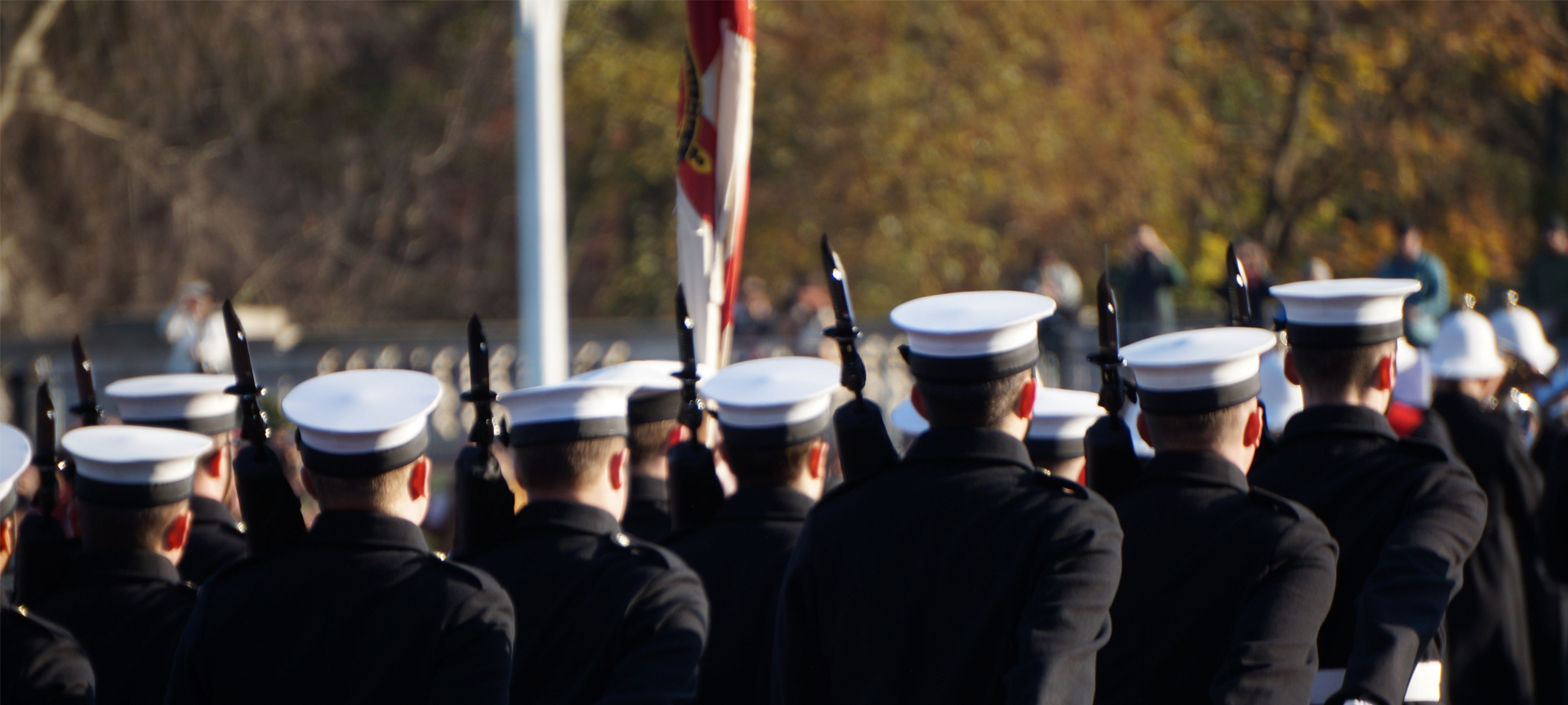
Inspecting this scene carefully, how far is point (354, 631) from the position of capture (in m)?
2.80

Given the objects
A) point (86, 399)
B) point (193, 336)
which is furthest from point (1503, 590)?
point (193, 336)

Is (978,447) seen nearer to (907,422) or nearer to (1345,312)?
(1345,312)

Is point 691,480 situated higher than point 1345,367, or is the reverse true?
point 1345,367

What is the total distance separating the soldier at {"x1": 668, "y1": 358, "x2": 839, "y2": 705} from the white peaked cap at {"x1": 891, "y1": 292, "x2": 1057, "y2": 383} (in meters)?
0.77

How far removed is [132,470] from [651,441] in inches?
47.7

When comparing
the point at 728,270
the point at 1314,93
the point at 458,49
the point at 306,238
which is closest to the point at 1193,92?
the point at 1314,93

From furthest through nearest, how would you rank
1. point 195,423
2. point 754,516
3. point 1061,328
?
point 1061,328 < point 195,423 < point 754,516

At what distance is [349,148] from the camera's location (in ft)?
73.5

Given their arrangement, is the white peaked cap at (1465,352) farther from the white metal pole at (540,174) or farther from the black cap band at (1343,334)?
the white metal pole at (540,174)

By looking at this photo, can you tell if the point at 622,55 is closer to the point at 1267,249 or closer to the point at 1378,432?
the point at 1267,249

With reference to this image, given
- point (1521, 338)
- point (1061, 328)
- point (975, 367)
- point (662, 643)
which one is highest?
point (975, 367)

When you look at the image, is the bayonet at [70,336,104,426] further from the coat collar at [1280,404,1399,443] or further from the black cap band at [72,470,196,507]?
the coat collar at [1280,404,1399,443]

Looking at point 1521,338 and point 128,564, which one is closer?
point 128,564

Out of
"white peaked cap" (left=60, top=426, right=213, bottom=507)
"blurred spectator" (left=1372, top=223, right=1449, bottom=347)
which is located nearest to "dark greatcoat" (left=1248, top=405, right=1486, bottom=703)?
"white peaked cap" (left=60, top=426, right=213, bottom=507)
